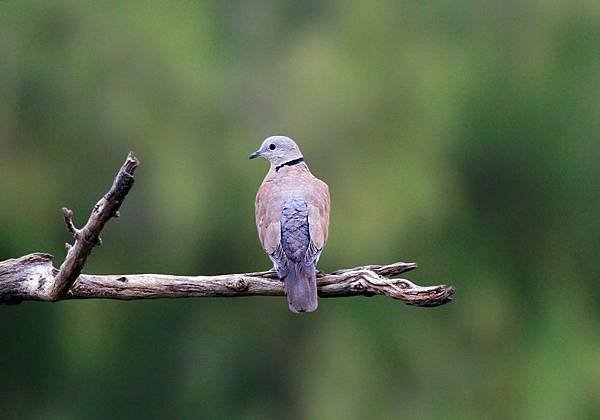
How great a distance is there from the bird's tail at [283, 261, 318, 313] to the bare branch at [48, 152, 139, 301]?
0.75 meters

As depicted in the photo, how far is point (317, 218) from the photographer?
4234mm

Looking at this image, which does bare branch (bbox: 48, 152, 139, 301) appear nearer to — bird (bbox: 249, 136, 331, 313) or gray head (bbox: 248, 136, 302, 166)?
bird (bbox: 249, 136, 331, 313)

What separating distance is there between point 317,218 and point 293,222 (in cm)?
9

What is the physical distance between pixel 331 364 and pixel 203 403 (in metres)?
0.87

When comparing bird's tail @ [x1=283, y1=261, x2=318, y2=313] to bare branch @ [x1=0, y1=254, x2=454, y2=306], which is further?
bird's tail @ [x1=283, y1=261, x2=318, y2=313]

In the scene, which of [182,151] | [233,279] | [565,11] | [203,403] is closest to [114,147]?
[182,151]

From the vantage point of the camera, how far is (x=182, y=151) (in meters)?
6.99

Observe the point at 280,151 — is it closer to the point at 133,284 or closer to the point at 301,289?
the point at 301,289

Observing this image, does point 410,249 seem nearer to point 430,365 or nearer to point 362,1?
point 430,365

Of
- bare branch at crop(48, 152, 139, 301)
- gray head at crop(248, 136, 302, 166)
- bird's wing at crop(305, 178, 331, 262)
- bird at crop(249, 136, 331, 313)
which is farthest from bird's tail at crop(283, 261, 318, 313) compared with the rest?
gray head at crop(248, 136, 302, 166)

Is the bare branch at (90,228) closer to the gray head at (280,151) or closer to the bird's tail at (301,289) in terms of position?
the bird's tail at (301,289)

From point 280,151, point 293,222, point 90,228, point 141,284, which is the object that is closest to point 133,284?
point 141,284

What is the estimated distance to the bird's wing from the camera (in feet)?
13.5

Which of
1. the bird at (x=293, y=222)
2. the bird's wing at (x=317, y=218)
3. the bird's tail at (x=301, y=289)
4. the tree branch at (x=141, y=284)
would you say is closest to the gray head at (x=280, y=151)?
the bird at (x=293, y=222)
